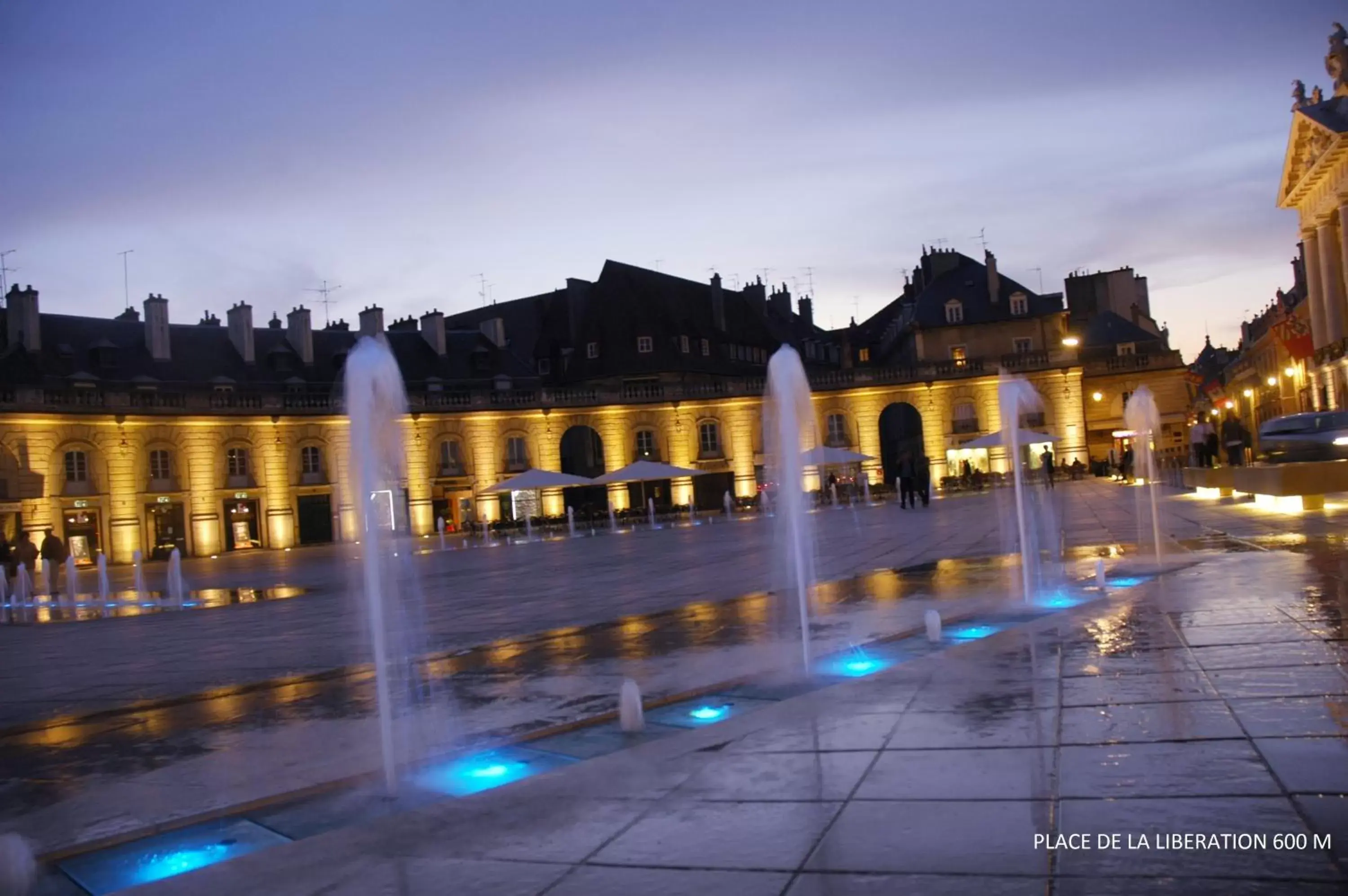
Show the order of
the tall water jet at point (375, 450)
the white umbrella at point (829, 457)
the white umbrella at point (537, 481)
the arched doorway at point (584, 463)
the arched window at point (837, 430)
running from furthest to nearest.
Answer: the arched window at point (837, 430), the arched doorway at point (584, 463), the white umbrella at point (537, 481), the white umbrella at point (829, 457), the tall water jet at point (375, 450)

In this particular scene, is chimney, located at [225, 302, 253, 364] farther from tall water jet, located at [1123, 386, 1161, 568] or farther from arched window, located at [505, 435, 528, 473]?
tall water jet, located at [1123, 386, 1161, 568]

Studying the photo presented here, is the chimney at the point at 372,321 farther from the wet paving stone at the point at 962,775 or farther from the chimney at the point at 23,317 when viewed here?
the wet paving stone at the point at 962,775

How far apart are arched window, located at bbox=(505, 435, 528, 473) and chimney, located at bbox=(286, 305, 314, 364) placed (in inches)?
423

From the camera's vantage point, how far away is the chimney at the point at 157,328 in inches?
2004

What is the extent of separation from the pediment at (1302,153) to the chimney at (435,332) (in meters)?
40.6

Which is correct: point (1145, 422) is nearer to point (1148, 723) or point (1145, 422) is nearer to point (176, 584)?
point (1148, 723)

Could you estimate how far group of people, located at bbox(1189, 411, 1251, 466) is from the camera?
2955 cm

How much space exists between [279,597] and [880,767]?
56.3 ft

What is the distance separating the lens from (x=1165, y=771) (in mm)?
4824

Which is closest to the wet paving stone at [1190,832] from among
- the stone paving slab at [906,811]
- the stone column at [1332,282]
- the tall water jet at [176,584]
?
the stone paving slab at [906,811]

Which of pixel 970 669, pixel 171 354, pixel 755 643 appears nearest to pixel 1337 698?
pixel 970 669

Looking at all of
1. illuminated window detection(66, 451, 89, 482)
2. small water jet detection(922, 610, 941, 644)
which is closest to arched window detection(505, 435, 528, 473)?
illuminated window detection(66, 451, 89, 482)

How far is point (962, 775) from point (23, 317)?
51158mm

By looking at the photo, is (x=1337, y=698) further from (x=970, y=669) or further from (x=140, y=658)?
(x=140, y=658)
